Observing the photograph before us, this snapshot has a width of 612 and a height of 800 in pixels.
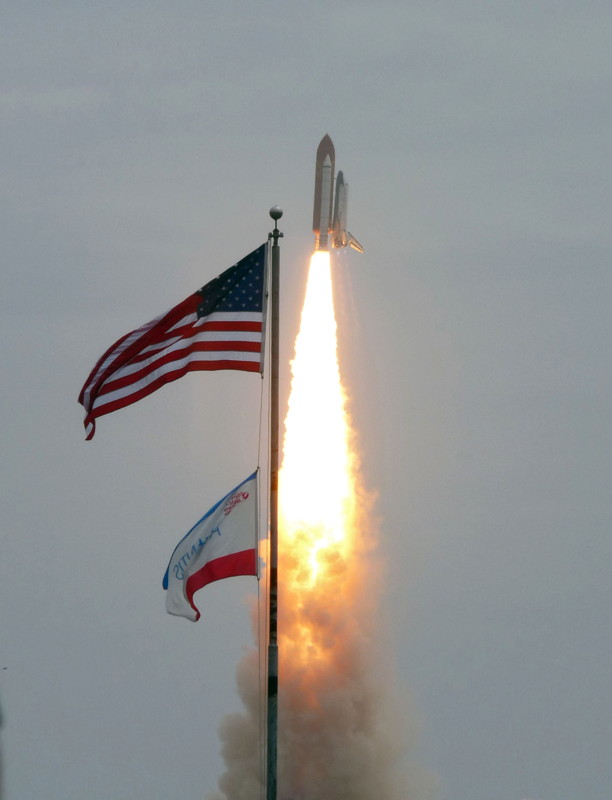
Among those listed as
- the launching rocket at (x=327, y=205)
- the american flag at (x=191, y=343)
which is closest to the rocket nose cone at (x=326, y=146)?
the launching rocket at (x=327, y=205)

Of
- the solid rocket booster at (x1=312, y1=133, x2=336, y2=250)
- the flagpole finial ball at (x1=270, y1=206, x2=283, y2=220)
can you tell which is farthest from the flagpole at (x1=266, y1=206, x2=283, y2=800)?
the solid rocket booster at (x1=312, y1=133, x2=336, y2=250)

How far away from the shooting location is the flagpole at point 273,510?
178 feet

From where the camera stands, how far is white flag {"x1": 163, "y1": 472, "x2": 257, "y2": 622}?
56406 mm

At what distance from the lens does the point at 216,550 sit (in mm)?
56906

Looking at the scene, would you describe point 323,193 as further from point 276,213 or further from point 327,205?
point 276,213

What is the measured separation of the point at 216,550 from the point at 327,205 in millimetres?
30238

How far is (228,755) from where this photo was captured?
3674 inches

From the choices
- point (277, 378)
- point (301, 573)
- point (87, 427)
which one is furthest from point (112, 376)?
point (301, 573)

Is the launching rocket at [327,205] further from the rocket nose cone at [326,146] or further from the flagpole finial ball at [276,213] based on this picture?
the flagpole finial ball at [276,213]

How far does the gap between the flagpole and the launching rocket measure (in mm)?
28814

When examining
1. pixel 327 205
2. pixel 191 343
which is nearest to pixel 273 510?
pixel 191 343

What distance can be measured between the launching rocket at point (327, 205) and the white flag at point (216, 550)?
28951 millimetres

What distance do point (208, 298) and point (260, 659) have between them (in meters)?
34.6

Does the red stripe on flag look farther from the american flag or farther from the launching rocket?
the launching rocket
